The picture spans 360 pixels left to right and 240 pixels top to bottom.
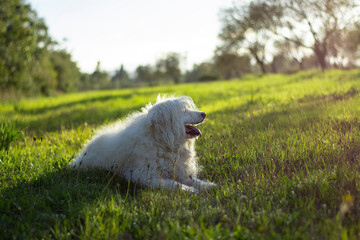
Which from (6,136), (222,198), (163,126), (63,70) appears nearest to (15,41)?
(6,136)

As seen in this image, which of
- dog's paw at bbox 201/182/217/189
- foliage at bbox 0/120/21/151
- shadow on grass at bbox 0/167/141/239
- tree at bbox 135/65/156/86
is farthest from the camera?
tree at bbox 135/65/156/86

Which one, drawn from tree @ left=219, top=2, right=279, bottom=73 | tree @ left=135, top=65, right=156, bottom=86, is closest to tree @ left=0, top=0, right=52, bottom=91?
tree @ left=219, top=2, right=279, bottom=73

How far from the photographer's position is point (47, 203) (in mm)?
3164

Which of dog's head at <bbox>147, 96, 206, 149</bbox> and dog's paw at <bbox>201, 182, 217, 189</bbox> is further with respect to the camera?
dog's head at <bbox>147, 96, 206, 149</bbox>

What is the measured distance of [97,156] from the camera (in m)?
4.36

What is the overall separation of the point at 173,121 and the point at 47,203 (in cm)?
188

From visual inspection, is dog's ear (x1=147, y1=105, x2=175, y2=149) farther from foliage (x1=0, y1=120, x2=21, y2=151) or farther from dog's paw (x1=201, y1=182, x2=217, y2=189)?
foliage (x1=0, y1=120, x2=21, y2=151)

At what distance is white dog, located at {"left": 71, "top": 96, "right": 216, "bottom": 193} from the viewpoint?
3857mm

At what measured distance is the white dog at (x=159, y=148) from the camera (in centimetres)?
386

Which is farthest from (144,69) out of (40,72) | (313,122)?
(313,122)

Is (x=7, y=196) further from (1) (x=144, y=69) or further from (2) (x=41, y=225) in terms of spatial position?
(1) (x=144, y=69)

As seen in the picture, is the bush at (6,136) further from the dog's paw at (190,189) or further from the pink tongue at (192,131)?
the dog's paw at (190,189)

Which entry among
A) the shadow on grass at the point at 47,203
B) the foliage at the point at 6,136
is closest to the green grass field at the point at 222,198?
the shadow on grass at the point at 47,203

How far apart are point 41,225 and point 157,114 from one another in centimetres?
196
